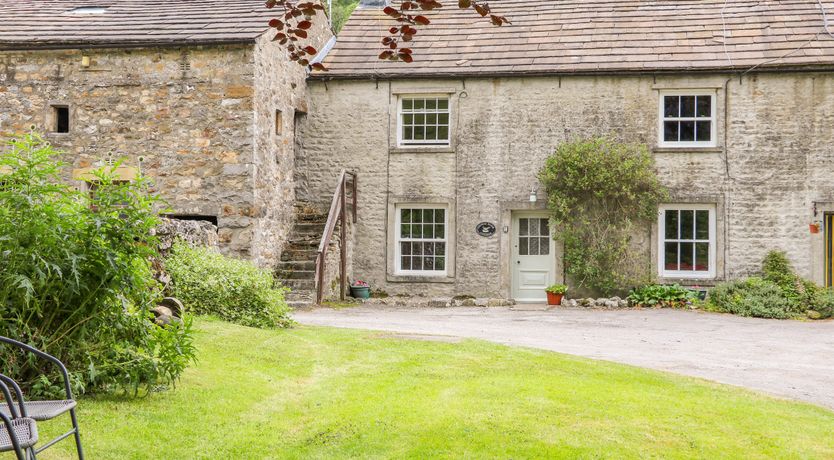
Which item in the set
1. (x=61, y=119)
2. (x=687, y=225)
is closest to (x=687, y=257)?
(x=687, y=225)

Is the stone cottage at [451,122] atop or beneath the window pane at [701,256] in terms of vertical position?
atop

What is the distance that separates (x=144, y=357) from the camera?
260 inches

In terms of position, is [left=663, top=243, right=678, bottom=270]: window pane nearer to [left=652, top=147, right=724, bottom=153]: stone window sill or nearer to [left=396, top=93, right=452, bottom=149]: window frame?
[left=652, top=147, right=724, bottom=153]: stone window sill

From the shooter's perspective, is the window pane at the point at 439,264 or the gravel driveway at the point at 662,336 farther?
the window pane at the point at 439,264

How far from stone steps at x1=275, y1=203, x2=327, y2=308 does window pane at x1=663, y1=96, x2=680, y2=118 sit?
25.9 ft

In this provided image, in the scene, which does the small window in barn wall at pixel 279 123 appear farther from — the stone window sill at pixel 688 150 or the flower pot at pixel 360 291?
the stone window sill at pixel 688 150

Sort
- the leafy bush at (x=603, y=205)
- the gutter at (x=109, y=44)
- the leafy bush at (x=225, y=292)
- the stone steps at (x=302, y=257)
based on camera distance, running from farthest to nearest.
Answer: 1. the leafy bush at (x=603, y=205)
2. the stone steps at (x=302, y=257)
3. the gutter at (x=109, y=44)
4. the leafy bush at (x=225, y=292)

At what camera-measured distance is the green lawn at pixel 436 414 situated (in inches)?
223

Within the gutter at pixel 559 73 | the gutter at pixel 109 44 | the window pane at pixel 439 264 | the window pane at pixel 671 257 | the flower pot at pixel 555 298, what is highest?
the gutter at pixel 109 44

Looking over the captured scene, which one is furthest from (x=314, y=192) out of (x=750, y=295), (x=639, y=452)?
(x=639, y=452)

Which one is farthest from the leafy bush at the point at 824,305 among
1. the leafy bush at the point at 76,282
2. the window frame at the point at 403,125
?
the leafy bush at the point at 76,282

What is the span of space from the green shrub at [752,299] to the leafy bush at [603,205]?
170 cm

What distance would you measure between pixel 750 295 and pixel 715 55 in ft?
17.6

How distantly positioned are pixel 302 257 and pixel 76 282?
12.1m
